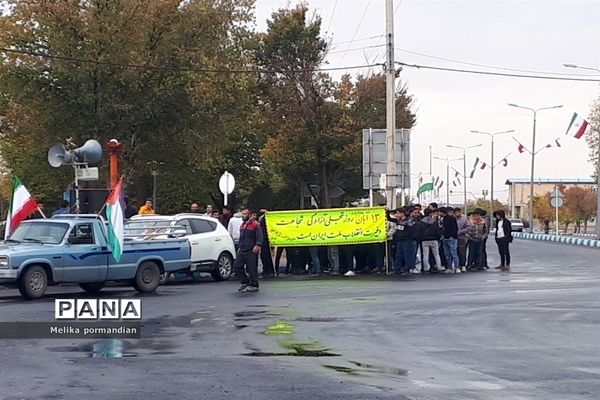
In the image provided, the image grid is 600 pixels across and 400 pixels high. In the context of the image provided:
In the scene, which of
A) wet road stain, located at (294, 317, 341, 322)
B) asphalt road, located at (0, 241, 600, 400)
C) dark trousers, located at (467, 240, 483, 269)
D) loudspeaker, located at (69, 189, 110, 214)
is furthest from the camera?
dark trousers, located at (467, 240, 483, 269)

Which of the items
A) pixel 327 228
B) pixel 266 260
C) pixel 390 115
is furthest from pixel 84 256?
pixel 390 115

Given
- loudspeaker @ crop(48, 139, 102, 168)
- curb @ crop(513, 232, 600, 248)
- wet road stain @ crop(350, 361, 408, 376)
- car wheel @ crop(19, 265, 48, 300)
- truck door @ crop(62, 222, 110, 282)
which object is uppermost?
loudspeaker @ crop(48, 139, 102, 168)

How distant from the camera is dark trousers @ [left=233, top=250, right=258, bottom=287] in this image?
20.8 m

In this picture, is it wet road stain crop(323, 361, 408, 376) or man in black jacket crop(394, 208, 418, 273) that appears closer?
wet road stain crop(323, 361, 408, 376)

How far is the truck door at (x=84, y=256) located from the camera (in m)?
19.4

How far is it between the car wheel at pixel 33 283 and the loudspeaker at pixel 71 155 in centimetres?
582

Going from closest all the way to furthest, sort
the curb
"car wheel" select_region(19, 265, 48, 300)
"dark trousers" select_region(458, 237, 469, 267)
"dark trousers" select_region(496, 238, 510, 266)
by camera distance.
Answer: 1. "car wheel" select_region(19, 265, 48, 300)
2. "dark trousers" select_region(458, 237, 469, 267)
3. "dark trousers" select_region(496, 238, 510, 266)
4. the curb

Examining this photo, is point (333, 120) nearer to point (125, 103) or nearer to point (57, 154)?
point (125, 103)

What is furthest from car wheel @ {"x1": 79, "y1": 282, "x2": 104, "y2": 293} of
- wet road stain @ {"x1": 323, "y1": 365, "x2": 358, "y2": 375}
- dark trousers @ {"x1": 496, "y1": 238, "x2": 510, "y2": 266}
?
dark trousers @ {"x1": 496, "y1": 238, "x2": 510, "y2": 266}

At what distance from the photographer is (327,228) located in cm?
2719

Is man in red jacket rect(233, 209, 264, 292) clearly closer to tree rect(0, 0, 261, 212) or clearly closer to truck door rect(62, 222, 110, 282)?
truck door rect(62, 222, 110, 282)

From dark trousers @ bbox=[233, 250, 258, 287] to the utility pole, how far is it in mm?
9352

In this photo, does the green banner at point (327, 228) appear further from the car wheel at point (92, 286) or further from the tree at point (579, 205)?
the tree at point (579, 205)

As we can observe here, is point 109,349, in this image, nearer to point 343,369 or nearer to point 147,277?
point 343,369
